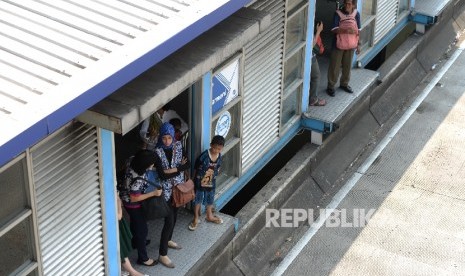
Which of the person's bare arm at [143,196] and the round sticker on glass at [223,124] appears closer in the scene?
the person's bare arm at [143,196]

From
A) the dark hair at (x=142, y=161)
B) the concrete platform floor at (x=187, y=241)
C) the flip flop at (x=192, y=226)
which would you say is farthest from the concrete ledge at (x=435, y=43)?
the dark hair at (x=142, y=161)

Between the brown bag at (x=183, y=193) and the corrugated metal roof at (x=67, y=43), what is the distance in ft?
7.04

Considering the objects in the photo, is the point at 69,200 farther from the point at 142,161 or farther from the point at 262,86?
the point at 262,86

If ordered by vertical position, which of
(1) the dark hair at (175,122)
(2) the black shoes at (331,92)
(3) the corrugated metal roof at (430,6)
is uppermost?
(1) the dark hair at (175,122)

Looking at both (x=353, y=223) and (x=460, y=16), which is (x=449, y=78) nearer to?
(x=460, y=16)

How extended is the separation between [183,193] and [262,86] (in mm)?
2205

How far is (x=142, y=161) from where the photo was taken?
834cm

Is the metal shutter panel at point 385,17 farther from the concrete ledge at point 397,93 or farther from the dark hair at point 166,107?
the dark hair at point 166,107

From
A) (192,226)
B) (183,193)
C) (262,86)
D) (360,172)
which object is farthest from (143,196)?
(360,172)

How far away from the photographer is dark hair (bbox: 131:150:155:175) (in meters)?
8.34

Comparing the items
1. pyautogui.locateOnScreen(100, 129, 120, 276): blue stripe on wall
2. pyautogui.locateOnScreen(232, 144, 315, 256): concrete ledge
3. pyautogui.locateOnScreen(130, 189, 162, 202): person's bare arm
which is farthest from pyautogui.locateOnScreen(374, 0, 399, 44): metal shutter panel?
pyautogui.locateOnScreen(100, 129, 120, 276): blue stripe on wall

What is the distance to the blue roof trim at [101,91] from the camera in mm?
5848

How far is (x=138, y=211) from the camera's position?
28.5 feet

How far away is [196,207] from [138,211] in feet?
3.74
